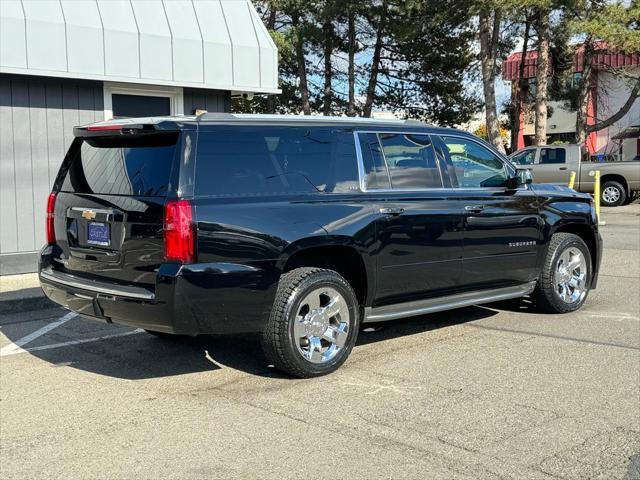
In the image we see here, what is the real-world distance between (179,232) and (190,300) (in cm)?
45

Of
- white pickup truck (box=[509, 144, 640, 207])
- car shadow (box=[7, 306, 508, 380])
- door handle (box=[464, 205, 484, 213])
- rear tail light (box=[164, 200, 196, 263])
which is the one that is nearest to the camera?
rear tail light (box=[164, 200, 196, 263])

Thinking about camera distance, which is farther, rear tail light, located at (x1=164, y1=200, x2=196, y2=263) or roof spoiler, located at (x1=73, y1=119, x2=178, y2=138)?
roof spoiler, located at (x1=73, y1=119, x2=178, y2=138)

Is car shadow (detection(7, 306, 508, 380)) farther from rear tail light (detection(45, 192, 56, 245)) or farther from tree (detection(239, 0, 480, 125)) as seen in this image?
tree (detection(239, 0, 480, 125))

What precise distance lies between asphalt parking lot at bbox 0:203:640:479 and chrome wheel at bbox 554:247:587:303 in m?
0.46

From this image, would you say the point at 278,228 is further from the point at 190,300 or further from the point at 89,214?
the point at 89,214

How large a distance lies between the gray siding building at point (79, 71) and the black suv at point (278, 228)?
4.22 m

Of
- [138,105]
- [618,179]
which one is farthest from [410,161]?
[618,179]

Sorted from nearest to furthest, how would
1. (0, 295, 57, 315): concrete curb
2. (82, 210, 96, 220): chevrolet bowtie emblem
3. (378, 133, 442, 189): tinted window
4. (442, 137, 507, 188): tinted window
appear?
(82, 210, 96, 220): chevrolet bowtie emblem → (378, 133, 442, 189): tinted window → (442, 137, 507, 188): tinted window → (0, 295, 57, 315): concrete curb

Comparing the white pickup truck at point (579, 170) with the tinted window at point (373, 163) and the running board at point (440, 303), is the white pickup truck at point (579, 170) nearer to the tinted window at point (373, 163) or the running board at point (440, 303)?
the running board at point (440, 303)

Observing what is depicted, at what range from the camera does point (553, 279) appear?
23.5 ft

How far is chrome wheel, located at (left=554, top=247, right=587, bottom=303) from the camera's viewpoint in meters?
7.30

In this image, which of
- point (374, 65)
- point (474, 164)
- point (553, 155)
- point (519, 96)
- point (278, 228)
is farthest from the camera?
point (519, 96)

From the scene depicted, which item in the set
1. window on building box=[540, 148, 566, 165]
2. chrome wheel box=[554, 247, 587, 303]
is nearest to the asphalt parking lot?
chrome wheel box=[554, 247, 587, 303]

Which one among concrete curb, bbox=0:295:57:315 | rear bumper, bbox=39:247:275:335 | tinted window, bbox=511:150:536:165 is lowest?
concrete curb, bbox=0:295:57:315
